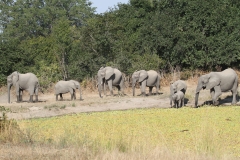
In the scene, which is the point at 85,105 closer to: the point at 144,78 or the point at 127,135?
the point at 144,78

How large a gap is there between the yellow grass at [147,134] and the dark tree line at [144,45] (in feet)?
40.3

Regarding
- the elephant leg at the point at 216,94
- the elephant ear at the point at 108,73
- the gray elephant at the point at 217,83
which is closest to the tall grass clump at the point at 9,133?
the gray elephant at the point at 217,83

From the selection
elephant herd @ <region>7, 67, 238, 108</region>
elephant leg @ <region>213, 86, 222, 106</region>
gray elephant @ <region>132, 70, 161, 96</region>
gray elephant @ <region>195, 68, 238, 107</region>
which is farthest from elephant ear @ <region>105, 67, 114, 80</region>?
elephant leg @ <region>213, 86, 222, 106</region>

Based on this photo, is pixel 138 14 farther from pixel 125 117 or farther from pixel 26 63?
pixel 125 117

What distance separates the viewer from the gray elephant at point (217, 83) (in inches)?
784

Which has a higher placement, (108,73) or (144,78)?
(108,73)

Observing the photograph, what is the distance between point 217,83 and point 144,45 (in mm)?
11880

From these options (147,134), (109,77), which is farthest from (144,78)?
(147,134)

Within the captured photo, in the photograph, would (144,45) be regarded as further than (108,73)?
Yes

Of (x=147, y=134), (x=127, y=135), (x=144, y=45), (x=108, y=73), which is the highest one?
(x=144, y=45)

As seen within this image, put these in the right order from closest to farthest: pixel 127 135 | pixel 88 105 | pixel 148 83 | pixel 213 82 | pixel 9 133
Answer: pixel 9 133
pixel 127 135
pixel 213 82
pixel 88 105
pixel 148 83

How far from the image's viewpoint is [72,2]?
5888cm

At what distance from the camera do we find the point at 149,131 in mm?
12023

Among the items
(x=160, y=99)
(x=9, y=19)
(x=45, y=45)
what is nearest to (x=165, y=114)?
(x=160, y=99)
